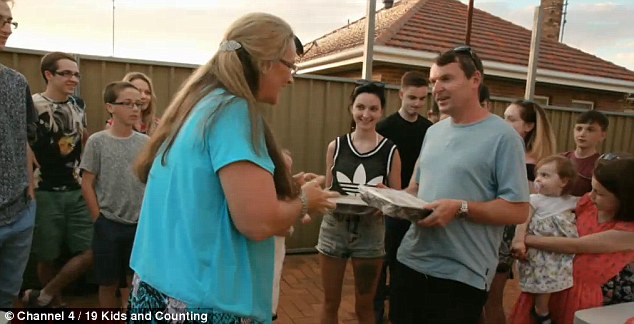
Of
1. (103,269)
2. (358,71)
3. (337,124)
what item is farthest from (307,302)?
(358,71)

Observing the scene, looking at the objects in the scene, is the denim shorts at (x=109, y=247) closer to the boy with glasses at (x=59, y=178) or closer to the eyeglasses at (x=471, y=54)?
the boy with glasses at (x=59, y=178)

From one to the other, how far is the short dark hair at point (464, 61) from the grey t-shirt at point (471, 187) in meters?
0.23

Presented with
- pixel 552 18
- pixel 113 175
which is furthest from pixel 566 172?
pixel 552 18

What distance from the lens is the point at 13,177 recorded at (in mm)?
2277

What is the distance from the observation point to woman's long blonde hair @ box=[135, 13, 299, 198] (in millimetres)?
1312

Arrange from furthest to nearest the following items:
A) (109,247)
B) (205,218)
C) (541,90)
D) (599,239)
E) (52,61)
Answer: (541,90)
(52,61)
(109,247)
(599,239)
(205,218)

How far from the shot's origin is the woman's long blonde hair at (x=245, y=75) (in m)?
1.31

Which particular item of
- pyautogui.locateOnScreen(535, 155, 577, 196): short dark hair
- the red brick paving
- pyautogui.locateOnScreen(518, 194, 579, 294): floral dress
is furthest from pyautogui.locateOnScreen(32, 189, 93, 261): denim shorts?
pyautogui.locateOnScreen(535, 155, 577, 196): short dark hair

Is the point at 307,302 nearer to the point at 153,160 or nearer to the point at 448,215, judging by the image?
the point at 448,215

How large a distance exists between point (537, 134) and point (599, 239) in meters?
1.12

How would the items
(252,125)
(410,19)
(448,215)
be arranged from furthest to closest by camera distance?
(410,19)
(448,215)
(252,125)

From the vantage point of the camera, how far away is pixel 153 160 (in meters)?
1.42

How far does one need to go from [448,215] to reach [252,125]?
99 cm

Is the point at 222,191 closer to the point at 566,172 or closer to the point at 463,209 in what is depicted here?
the point at 463,209
